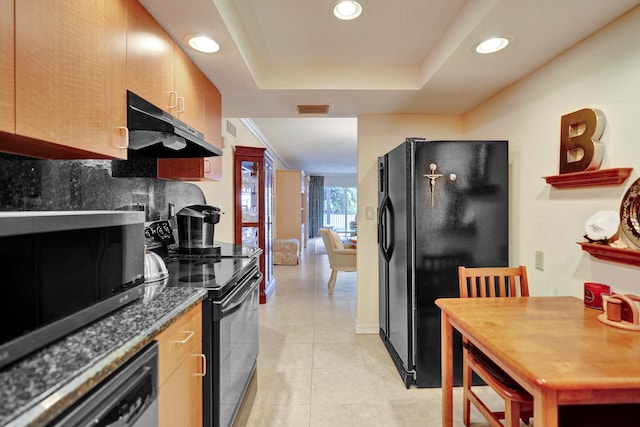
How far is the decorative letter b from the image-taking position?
5.36 feet

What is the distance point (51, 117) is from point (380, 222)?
2.32 m

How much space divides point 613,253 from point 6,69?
2.40 m

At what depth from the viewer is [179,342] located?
1127mm

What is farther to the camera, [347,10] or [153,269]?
[347,10]

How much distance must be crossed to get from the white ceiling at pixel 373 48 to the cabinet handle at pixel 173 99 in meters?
0.30

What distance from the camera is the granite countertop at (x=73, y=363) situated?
1.91 feet

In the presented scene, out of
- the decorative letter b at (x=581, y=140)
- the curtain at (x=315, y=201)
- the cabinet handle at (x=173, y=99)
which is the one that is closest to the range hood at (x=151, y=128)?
the cabinet handle at (x=173, y=99)

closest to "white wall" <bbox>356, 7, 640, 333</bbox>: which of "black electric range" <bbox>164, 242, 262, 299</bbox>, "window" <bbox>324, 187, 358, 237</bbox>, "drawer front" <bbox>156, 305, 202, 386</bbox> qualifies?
"black electric range" <bbox>164, 242, 262, 299</bbox>

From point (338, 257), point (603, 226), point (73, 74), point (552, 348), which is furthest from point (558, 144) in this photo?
point (338, 257)

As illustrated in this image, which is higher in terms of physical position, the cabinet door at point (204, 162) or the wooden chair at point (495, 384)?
the cabinet door at point (204, 162)

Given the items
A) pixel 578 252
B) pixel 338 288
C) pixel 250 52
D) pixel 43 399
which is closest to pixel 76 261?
pixel 43 399

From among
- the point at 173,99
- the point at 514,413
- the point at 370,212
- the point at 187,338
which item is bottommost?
the point at 514,413

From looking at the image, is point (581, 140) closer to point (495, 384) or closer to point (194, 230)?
point (495, 384)

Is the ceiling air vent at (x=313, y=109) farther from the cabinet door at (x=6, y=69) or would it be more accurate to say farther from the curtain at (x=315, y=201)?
the curtain at (x=315, y=201)
